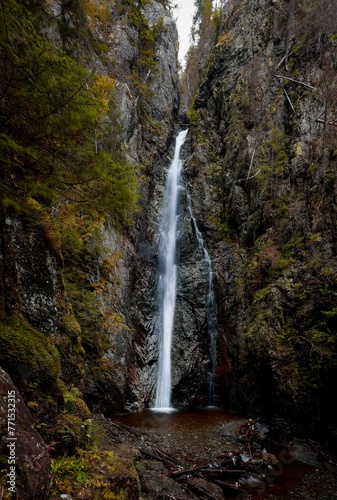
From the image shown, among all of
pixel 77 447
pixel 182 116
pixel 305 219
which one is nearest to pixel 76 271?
pixel 77 447

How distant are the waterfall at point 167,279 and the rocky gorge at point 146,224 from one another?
43 centimetres

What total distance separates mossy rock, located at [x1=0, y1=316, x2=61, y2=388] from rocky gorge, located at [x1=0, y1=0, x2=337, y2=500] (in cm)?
3

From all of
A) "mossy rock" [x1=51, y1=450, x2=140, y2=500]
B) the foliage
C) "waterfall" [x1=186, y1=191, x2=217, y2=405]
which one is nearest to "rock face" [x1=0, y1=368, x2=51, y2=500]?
"mossy rock" [x1=51, y1=450, x2=140, y2=500]

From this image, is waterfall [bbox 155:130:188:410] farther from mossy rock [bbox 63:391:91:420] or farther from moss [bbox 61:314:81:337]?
mossy rock [bbox 63:391:91:420]

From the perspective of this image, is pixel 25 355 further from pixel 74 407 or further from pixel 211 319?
pixel 211 319

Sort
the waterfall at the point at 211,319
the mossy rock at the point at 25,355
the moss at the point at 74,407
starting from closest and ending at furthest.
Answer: the mossy rock at the point at 25,355, the moss at the point at 74,407, the waterfall at the point at 211,319

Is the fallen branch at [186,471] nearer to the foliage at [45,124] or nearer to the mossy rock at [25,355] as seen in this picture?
the mossy rock at [25,355]

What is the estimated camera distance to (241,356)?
39.0 feet

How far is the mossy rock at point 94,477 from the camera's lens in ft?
9.45

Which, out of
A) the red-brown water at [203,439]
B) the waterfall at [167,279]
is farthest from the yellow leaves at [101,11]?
the red-brown water at [203,439]

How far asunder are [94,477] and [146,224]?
13933mm

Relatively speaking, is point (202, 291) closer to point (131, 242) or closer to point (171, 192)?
point (131, 242)

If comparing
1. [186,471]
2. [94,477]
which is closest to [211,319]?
[186,471]

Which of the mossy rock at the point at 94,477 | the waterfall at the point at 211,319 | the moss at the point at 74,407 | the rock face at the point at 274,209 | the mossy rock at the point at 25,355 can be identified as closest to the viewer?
the mossy rock at the point at 94,477
